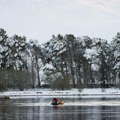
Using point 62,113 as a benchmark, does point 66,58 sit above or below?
above

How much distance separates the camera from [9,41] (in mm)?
126000

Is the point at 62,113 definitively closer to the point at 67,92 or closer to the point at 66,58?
the point at 67,92

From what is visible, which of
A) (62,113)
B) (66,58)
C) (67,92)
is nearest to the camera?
(62,113)

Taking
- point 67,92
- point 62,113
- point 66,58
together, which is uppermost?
point 66,58

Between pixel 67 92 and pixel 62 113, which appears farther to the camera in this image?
pixel 67 92

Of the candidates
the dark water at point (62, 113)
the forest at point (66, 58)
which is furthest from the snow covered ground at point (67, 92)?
the dark water at point (62, 113)

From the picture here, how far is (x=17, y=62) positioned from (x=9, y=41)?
6.03m

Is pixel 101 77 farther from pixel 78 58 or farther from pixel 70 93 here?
pixel 70 93

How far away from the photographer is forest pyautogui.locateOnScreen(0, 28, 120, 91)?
4761 inches

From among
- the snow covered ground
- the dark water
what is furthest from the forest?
the dark water

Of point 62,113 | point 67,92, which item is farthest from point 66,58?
point 62,113

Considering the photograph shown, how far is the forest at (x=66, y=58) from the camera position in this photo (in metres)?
121

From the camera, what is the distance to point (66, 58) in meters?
124

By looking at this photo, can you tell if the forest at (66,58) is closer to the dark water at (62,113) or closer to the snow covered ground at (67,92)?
the snow covered ground at (67,92)
